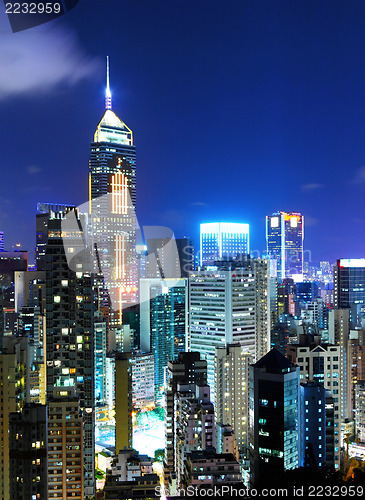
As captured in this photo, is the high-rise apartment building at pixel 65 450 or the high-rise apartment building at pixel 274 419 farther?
the high-rise apartment building at pixel 274 419

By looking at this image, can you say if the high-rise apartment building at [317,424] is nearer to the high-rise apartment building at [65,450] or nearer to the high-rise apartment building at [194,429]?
the high-rise apartment building at [194,429]

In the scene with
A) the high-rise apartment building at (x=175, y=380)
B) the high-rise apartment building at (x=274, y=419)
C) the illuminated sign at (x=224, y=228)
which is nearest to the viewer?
the high-rise apartment building at (x=274, y=419)

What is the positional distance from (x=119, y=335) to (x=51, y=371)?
7208mm

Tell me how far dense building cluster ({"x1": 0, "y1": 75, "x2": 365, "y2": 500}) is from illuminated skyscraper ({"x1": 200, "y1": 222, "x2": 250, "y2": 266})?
0.04 meters

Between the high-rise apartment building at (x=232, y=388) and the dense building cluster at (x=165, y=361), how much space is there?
2cm

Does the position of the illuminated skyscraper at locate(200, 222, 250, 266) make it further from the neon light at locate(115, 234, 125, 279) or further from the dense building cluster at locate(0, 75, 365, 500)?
the neon light at locate(115, 234, 125, 279)

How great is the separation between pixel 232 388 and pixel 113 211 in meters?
9.09

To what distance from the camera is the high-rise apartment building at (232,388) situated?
8734 mm

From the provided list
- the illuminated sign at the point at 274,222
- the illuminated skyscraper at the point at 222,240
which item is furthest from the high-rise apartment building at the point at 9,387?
the illuminated sign at the point at 274,222

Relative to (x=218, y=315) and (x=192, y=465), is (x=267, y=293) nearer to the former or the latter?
(x=218, y=315)

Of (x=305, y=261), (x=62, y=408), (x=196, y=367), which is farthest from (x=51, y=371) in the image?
(x=305, y=261)

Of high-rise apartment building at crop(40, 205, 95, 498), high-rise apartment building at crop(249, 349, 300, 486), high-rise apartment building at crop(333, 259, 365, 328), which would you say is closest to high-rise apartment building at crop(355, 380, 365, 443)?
high-rise apartment building at crop(249, 349, 300, 486)

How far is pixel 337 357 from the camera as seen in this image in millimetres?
7441

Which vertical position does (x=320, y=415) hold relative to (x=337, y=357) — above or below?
below
